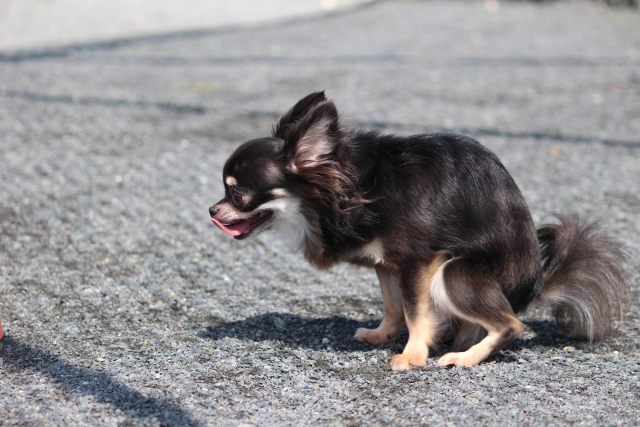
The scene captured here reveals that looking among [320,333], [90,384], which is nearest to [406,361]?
[320,333]

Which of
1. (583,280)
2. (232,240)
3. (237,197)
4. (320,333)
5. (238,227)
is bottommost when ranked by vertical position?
(320,333)

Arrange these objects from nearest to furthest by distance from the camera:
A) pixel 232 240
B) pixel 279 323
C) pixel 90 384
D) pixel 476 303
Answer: pixel 90 384
pixel 476 303
pixel 279 323
pixel 232 240

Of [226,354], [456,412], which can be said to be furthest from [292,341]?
[456,412]

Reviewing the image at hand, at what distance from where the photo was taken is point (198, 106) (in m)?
8.66

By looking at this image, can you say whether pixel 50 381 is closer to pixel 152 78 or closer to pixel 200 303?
Answer: pixel 200 303

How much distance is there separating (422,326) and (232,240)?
210cm

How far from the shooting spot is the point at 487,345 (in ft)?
11.7

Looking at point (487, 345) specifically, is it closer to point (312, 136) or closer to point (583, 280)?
point (583, 280)

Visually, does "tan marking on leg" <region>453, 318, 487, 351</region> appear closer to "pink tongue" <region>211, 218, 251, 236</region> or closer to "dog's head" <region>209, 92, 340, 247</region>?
"dog's head" <region>209, 92, 340, 247</region>

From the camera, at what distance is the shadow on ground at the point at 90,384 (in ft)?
9.94

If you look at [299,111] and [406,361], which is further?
[299,111]

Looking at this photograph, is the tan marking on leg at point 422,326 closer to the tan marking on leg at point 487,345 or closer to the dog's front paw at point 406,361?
the dog's front paw at point 406,361

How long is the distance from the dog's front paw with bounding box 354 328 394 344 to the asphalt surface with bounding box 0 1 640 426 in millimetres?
69

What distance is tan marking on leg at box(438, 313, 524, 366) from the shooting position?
11.6 ft
